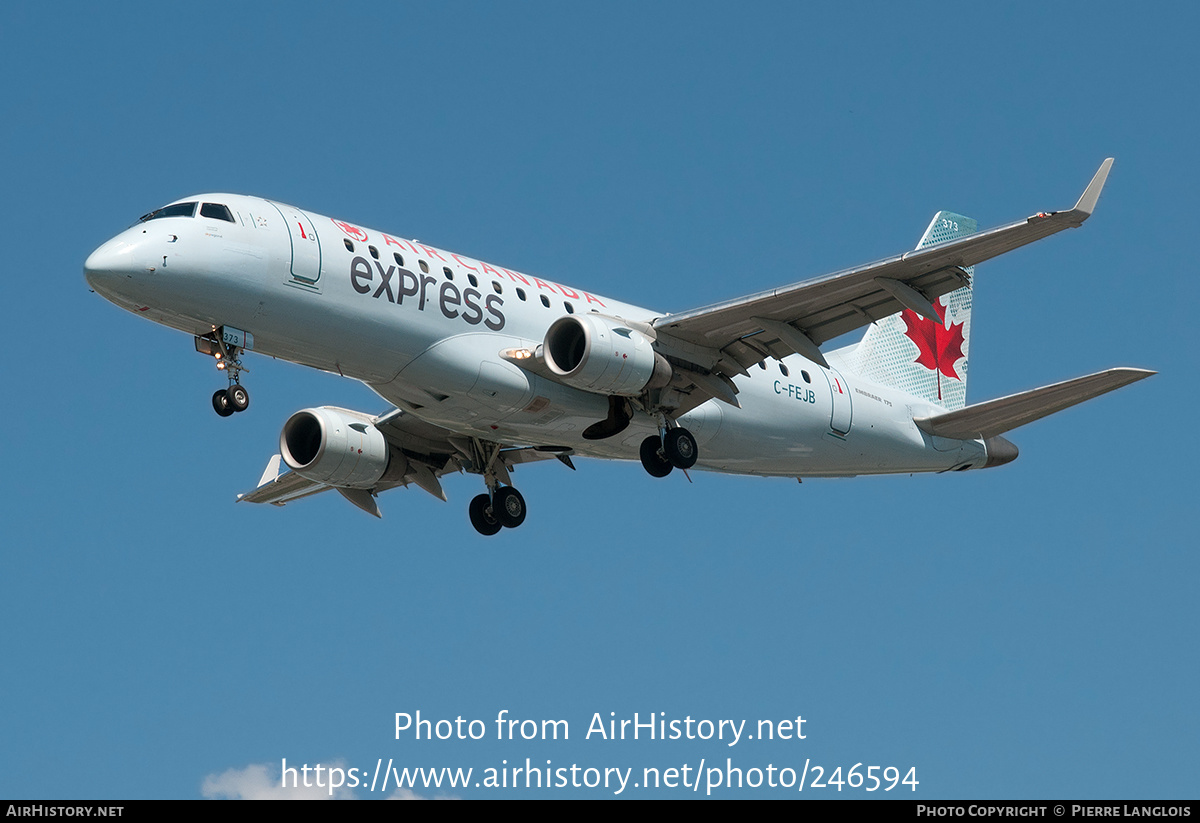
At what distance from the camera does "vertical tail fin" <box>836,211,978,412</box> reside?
35531mm

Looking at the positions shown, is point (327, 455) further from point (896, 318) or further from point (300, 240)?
point (896, 318)

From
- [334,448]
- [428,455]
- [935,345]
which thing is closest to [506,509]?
[428,455]

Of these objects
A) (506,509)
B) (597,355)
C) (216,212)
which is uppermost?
(216,212)

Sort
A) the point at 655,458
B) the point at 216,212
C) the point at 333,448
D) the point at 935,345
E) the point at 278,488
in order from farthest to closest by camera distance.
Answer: the point at 935,345 < the point at 278,488 < the point at 333,448 < the point at 655,458 < the point at 216,212

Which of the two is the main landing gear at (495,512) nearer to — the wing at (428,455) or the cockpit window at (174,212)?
the wing at (428,455)

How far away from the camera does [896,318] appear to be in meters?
36.7

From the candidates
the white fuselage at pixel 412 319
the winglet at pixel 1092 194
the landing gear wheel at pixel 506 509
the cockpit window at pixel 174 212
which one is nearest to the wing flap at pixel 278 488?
the landing gear wheel at pixel 506 509

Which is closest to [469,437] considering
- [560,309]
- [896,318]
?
[560,309]

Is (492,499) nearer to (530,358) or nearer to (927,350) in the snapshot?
(530,358)

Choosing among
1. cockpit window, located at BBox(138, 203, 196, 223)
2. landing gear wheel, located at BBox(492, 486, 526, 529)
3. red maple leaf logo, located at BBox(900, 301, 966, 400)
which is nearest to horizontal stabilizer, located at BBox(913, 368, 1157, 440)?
red maple leaf logo, located at BBox(900, 301, 966, 400)

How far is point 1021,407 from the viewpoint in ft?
105

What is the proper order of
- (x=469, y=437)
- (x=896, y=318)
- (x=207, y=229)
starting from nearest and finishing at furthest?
(x=207, y=229) → (x=469, y=437) → (x=896, y=318)

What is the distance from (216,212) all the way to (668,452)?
30.7ft
